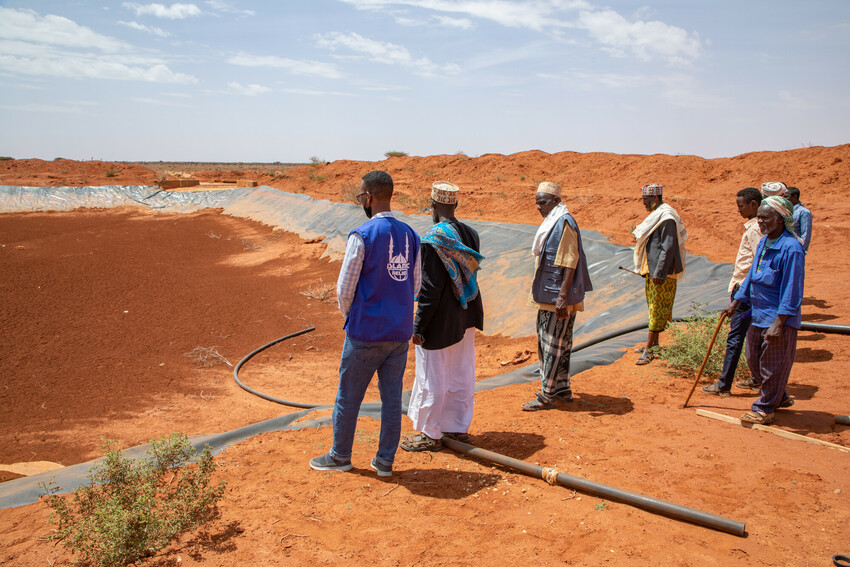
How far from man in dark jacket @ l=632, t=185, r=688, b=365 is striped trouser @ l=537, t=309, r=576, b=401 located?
1446mm

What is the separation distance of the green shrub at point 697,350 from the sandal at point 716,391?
36cm

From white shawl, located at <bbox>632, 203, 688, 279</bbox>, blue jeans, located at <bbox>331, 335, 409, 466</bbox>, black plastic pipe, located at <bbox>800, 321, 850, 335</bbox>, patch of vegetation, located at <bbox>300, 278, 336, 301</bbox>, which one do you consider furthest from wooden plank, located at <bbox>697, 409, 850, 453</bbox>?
patch of vegetation, located at <bbox>300, 278, 336, 301</bbox>

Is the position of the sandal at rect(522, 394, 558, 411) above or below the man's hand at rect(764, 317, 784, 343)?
below

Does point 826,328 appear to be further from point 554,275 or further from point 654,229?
point 554,275

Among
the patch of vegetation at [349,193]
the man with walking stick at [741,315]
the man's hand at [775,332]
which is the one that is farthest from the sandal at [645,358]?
the patch of vegetation at [349,193]

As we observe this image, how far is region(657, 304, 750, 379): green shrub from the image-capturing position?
504 centimetres

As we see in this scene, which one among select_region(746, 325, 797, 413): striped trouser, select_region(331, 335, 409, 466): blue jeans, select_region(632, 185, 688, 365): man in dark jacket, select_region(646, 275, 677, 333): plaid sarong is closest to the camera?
select_region(331, 335, 409, 466): blue jeans

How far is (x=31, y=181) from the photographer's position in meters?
33.2

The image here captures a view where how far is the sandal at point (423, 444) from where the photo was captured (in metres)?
3.85

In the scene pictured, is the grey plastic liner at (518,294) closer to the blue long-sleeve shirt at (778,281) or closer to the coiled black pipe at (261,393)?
the coiled black pipe at (261,393)

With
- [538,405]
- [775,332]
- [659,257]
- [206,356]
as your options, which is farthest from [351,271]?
[206,356]

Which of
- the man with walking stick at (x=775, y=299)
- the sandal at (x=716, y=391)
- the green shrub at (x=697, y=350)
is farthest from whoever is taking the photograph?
the green shrub at (x=697, y=350)

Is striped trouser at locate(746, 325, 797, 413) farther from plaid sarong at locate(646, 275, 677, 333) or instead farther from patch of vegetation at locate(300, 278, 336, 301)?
patch of vegetation at locate(300, 278, 336, 301)

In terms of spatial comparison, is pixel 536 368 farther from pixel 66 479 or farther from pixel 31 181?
pixel 31 181
